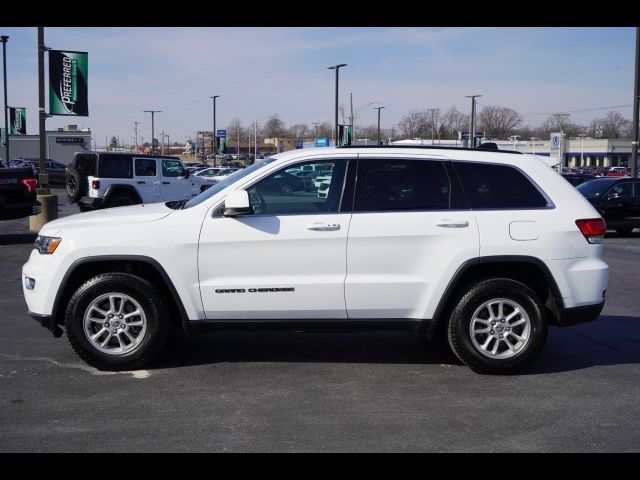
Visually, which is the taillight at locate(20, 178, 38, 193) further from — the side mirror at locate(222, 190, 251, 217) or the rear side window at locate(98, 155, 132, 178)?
the side mirror at locate(222, 190, 251, 217)

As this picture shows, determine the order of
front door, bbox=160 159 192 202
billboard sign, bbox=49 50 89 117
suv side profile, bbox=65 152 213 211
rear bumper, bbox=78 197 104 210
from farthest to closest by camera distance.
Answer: front door, bbox=160 159 192 202
suv side profile, bbox=65 152 213 211
rear bumper, bbox=78 197 104 210
billboard sign, bbox=49 50 89 117

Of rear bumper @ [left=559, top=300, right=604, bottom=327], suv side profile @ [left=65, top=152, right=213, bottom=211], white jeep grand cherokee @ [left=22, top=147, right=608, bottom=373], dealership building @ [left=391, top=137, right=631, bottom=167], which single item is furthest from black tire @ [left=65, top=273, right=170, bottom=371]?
dealership building @ [left=391, top=137, right=631, bottom=167]

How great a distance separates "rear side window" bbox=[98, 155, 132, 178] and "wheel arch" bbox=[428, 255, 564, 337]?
15598 mm

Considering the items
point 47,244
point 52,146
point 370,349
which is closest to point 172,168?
point 370,349

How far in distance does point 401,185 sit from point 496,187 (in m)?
0.82

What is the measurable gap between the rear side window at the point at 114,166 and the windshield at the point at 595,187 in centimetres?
1244

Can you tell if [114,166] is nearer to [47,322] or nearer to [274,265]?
[47,322]

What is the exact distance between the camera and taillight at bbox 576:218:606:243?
6262mm

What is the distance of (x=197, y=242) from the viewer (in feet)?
19.9

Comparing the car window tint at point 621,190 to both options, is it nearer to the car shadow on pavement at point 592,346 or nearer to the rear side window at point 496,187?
the car shadow on pavement at point 592,346

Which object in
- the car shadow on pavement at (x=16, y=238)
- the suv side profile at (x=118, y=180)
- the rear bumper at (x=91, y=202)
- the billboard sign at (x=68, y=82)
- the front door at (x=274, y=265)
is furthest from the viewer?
the suv side profile at (x=118, y=180)

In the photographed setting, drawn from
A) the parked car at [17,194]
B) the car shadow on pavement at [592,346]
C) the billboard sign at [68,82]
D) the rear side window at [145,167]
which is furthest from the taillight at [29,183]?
the car shadow on pavement at [592,346]

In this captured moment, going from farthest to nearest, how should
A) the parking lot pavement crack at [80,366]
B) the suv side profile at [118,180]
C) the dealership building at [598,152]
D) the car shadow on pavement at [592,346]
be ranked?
the dealership building at [598,152] → the suv side profile at [118,180] → the car shadow on pavement at [592,346] → the parking lot pavement crack at [80,366]

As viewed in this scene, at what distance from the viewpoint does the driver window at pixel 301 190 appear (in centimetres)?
620
